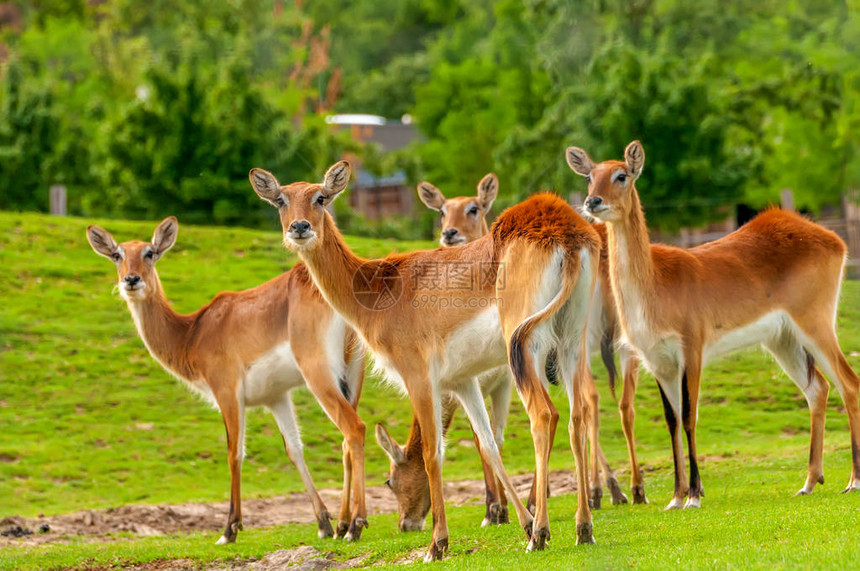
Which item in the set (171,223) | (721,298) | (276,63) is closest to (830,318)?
(721,298)

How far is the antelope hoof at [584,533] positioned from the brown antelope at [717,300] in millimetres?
2167

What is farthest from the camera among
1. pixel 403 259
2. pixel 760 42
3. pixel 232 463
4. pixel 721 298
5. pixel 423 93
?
pixel 423 93

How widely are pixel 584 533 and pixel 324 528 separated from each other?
12.6ft

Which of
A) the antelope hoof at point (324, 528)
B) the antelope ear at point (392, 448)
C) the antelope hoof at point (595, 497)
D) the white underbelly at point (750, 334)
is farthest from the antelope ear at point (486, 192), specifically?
the antelope hoof at point (324, 528)

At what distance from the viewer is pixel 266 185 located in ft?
33.3

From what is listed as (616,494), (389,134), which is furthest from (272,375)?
(389,134)

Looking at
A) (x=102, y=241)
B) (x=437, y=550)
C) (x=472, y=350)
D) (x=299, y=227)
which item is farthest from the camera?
(x=102, y=241)

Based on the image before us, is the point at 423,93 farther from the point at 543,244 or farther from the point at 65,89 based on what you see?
the point at 543,244

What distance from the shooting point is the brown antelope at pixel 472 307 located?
8242 millimetres

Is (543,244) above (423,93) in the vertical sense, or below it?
below

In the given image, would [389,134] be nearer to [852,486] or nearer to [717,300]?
[717,300]

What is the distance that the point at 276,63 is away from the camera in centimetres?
6400

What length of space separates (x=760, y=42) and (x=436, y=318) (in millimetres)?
38321

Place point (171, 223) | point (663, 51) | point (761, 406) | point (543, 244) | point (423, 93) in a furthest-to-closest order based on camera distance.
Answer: point (423, 93) → point (663, 51) → point (761, 406) → point (171, 223) → point (543, 244)
